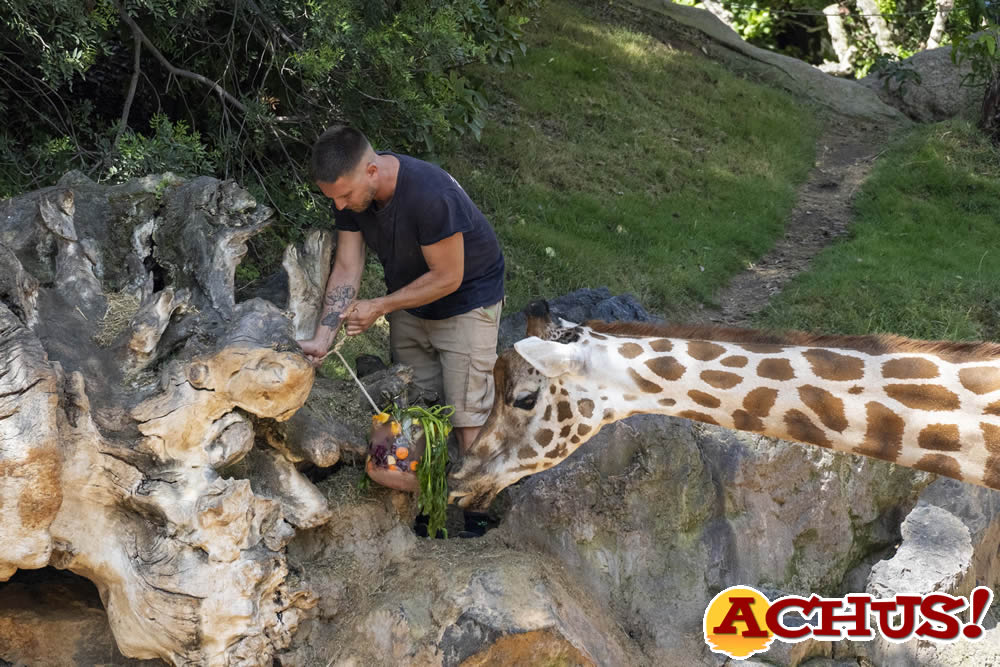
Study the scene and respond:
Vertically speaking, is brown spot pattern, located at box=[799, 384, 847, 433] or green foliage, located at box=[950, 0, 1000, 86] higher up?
green foliage, located at box=[950, 0, 1000, 86]

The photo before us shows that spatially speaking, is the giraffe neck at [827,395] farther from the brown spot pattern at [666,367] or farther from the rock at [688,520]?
the rock at [688,520]

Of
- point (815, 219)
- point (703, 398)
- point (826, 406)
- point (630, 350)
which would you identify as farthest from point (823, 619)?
point (815, 219)

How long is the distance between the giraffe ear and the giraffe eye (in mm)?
187

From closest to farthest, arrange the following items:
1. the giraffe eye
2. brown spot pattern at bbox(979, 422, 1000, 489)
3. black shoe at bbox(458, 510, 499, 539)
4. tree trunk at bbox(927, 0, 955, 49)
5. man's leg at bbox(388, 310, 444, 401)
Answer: brown spot pattern at bbox(979, 422, 1000, 489), the giraffe eye, black shoe at bbox(458, 510, 499, 539), man's leg at bbox(388, 310, 444, 401), tree trunk at bbox(927, 0, 955, 49)

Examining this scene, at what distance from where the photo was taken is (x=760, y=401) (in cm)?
396

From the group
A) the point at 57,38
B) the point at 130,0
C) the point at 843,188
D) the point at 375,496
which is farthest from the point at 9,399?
the point at 843,188

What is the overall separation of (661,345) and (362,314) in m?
1.26

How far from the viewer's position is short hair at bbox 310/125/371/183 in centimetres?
386

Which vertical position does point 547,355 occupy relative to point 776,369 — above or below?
below

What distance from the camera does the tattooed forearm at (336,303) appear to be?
3994 millimetres

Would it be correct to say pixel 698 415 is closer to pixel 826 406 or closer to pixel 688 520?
pixel 826 406

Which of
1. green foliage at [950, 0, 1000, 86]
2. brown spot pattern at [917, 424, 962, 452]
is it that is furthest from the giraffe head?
green foliage at [950, 0, 1000, 86]

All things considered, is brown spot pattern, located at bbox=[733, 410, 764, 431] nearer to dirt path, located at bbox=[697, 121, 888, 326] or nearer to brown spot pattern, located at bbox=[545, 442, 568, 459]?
brown spot pattern, located at bbox=[545, 442, 568, 459]

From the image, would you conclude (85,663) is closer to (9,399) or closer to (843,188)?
(9,399)
